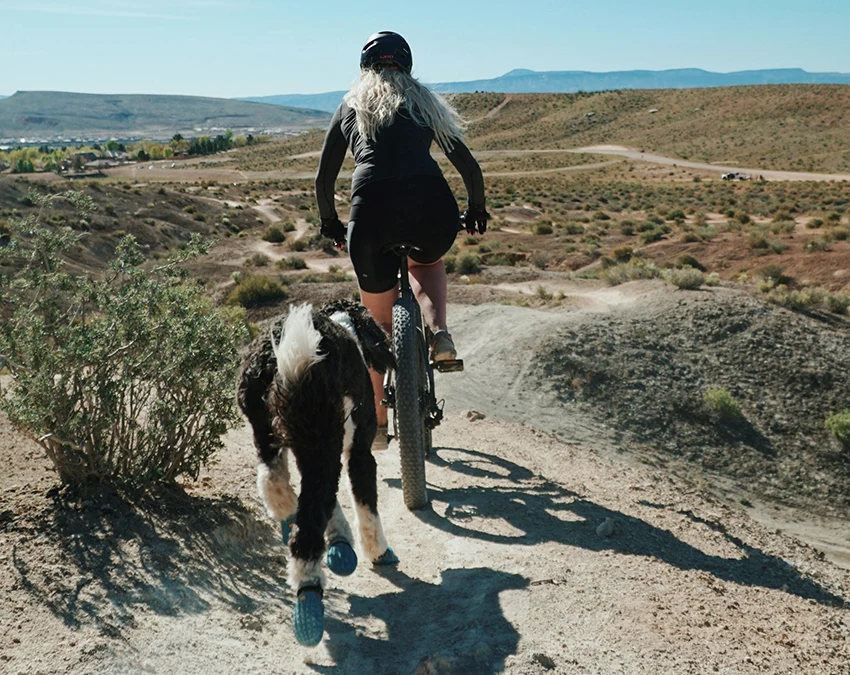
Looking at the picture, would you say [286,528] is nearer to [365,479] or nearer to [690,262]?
[365,479]

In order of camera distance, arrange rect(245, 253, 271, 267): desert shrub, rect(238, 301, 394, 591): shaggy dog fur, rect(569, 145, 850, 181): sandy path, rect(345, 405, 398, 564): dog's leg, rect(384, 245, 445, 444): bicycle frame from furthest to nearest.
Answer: rect(569, 145, 850, 181): sandy path, rect(245, 253, 271, 267): desert shrub, rect(384, 245, 445, 444): bicycle frame, rect(345, 405, 398, 564): dog's leg, rect(238, 301, 394, 591): shaggy dog fur

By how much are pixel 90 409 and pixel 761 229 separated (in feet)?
98.9

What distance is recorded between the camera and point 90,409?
4.46 metres

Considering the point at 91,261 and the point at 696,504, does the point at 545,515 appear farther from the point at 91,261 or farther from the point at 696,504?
the point at 91,261

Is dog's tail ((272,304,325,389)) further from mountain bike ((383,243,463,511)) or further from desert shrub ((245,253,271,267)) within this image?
desert shrub ((245,253,271,267))

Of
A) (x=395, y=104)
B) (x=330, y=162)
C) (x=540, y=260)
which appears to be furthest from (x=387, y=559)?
(x=540, y=260)

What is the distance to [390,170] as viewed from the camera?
4727mm

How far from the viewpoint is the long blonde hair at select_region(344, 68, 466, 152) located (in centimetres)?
479

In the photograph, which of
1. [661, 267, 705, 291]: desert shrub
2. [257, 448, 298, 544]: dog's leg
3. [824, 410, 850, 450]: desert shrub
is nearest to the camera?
[257, 448, 298, 544]: dog's leg

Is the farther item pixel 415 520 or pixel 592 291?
pixel 592 291

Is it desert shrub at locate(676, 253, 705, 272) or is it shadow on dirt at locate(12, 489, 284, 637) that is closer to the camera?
shadow on dirt at locate(12, 489, 284, 637)

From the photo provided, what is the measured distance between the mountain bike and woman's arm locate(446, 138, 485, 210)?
2.06ft

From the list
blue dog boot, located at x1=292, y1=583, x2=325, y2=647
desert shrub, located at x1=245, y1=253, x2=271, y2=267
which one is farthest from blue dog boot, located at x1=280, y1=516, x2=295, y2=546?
desert shrub, located at x1=245, y1=253, x2=271, y2=267

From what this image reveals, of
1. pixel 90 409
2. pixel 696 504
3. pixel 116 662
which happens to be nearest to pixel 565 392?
pixel 696 504
